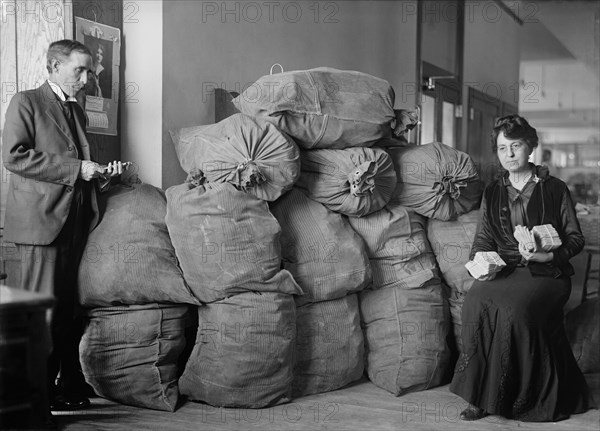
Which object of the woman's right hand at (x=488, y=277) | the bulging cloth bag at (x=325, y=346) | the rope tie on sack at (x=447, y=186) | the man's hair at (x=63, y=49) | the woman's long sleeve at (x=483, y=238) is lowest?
the bulging cloth bag at (x=325, y=346)

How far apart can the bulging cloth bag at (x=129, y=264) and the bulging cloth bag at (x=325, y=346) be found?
0.44 meters

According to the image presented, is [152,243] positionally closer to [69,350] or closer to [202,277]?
[202,277]

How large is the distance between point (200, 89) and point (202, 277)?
125 centimetres

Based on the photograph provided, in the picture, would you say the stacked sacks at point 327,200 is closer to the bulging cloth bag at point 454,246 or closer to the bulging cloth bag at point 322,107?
the bulging cloth bag at point 322,107

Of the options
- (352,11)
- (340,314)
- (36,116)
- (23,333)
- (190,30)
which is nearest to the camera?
(23,333)

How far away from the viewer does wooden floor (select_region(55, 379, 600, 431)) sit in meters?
2.43

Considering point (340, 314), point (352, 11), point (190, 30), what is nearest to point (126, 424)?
point (340, 314)

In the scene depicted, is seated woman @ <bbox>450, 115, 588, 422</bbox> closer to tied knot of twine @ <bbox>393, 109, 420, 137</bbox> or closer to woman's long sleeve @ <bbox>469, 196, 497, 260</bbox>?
woman's long sleeve @ <bbox>469, 196, 497, 260</bbox>

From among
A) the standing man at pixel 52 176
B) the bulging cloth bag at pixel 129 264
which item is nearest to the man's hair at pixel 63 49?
the standing man at pixel 52 176

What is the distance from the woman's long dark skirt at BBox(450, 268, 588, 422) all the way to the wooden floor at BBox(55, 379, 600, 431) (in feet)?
0.21

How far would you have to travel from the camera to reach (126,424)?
2.43 metres

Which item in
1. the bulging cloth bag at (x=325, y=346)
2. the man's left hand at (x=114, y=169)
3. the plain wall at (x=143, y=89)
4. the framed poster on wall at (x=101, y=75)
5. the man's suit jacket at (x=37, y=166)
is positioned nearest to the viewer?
the man's suit jacket at (x=37, y=166)

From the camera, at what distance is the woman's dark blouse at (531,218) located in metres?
2.61

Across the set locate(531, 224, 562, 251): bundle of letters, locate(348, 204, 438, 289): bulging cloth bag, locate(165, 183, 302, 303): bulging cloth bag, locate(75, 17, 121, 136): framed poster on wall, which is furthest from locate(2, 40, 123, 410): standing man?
locate(531, 224, 562, 251): bundle of letters
